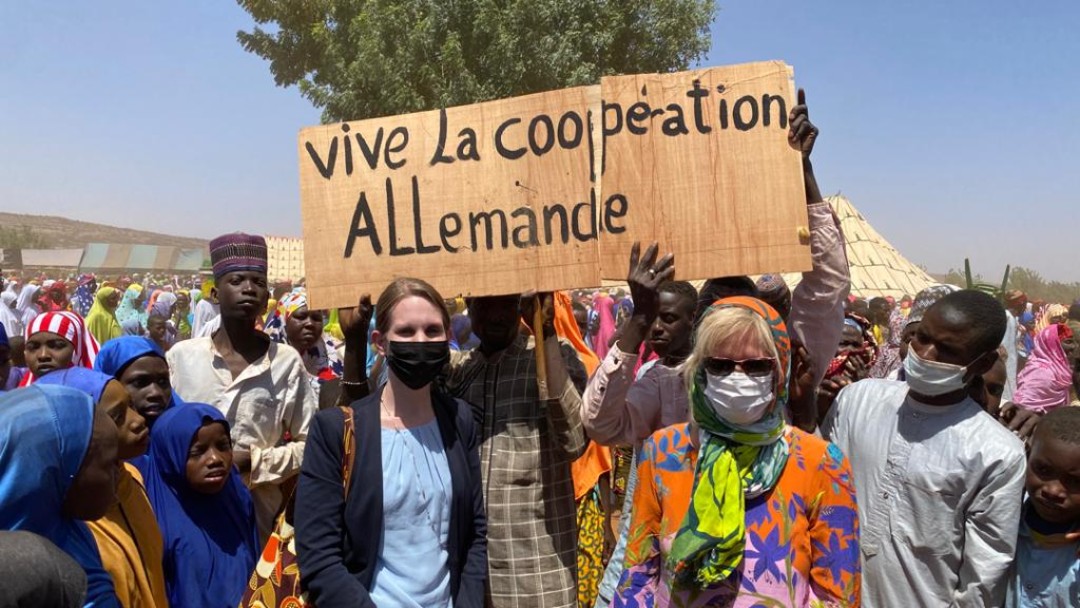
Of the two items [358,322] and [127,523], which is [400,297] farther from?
[127,523]

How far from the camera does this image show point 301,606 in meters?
2.62

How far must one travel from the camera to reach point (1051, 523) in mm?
2676

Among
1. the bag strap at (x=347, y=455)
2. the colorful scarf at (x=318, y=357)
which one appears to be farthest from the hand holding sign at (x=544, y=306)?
the colorful scarf at (x=318, y=357)

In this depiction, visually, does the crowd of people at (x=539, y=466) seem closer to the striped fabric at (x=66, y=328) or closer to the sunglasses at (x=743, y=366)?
the sunglasses at (x=743, y=366)

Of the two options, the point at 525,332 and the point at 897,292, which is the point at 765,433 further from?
the point at 897,292

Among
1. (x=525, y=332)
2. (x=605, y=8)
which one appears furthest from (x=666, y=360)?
(x=605, y=8)

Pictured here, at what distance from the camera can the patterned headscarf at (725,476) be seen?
2178mm

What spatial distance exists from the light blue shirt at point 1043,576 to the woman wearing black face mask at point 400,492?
1.74 m

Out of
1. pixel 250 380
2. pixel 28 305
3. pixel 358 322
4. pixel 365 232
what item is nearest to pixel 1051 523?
pixel 358 322

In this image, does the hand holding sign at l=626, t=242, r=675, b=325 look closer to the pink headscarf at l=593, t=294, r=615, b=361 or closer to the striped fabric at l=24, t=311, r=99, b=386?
the striped fabric at l=24, t=311, r=99, b=386

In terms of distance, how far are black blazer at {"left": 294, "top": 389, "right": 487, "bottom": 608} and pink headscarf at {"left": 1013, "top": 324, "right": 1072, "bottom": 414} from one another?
5.89 metres

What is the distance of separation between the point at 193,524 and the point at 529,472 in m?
1.29

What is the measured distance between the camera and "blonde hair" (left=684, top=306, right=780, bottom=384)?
232cm

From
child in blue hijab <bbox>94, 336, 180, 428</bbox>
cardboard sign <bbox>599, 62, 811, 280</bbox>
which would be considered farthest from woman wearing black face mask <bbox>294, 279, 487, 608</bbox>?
child in blue hijab <bbox>94, 336, 180, 428</bbox>
